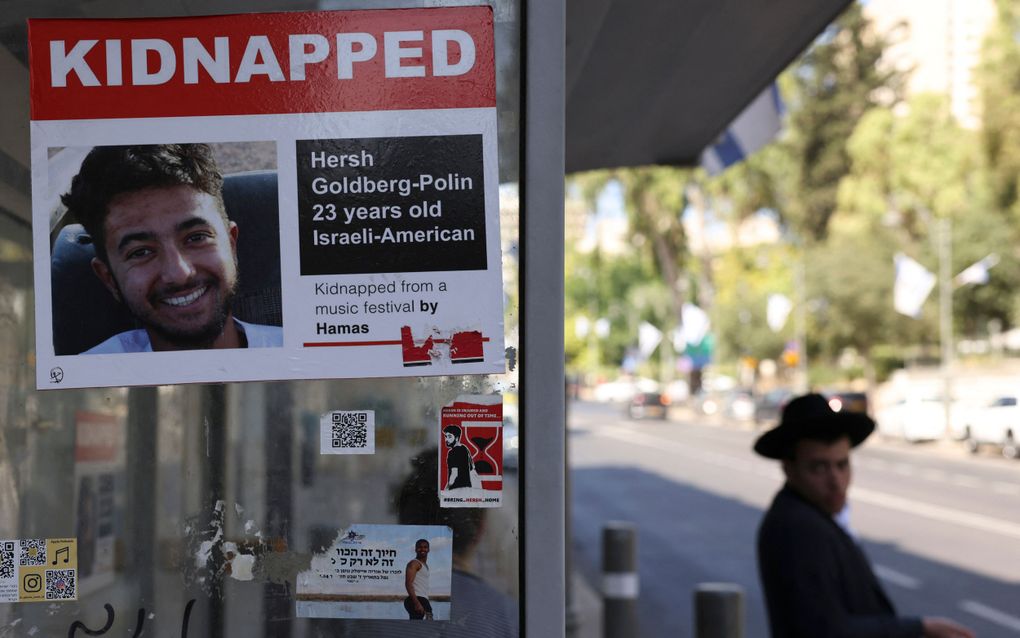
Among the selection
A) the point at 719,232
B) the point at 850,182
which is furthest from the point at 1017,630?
the point at 719,232

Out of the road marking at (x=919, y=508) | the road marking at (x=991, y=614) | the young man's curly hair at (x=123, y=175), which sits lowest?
the road marking at (x=919, y=508)

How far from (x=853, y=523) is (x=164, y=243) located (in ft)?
52.7

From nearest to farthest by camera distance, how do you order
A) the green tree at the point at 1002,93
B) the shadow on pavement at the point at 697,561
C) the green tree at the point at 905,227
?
the shadow on pavement at the point at 697,561
the green tree at the point at 1002,93
the green tree at the point at 905,227

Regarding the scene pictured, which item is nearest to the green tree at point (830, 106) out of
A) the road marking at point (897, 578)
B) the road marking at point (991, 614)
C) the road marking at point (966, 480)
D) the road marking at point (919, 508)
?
the road marking at point (919, 508)

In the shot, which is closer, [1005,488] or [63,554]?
[63,554]

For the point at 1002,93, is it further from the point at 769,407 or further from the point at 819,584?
the point at 819,584

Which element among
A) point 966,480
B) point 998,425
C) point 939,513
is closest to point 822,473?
point 939,513

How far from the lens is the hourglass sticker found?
1961 mm

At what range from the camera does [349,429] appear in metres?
1.95

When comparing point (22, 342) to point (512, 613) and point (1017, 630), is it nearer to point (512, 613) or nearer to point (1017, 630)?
point (512, 613)

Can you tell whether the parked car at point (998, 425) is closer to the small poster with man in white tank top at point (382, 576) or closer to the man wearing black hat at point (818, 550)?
the man wearing black hat at point (818, 550)

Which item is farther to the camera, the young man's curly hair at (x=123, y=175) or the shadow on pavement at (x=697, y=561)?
the shadow on pavement at (x=697, y=561)

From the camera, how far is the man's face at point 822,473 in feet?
12.6

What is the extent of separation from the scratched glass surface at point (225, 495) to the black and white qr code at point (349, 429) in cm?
2
